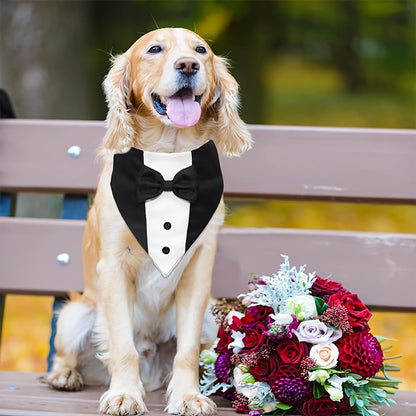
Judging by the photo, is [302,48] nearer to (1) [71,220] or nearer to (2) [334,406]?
(1) [71,220]

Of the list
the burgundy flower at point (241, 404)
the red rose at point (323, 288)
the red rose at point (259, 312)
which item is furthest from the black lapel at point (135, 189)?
the burgundy flower at point (241, 404)

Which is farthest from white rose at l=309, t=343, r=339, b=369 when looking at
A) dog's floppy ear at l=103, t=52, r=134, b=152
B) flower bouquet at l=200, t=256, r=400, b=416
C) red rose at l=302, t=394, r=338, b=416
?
dog's floppy ear at l=103, t=52, r=134, b=152

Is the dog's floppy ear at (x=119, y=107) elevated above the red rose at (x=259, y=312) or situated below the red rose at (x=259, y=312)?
above

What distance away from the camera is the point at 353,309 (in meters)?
2.54

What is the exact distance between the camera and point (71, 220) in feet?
11.2

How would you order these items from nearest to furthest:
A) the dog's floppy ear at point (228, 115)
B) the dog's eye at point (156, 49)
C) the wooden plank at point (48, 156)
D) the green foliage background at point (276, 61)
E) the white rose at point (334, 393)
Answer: the white rose at point (334, 393), the dog's eye at point (156, 49), the dog's floppy ear at point (228, 115), the wooden plank at point (48, 156), the green foliage background at point (276, 61)

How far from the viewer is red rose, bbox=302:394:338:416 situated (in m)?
2.41

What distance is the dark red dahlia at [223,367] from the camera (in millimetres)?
→ 2641

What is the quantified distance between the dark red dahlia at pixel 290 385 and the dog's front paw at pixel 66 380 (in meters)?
0.85

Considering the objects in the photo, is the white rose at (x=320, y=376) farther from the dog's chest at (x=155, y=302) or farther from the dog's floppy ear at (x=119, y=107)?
the dog's floppy ear at (x=119, y=107)

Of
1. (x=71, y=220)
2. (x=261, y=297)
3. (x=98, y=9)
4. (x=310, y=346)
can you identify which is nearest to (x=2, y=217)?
(x=71, y=220)

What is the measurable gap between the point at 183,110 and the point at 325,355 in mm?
923

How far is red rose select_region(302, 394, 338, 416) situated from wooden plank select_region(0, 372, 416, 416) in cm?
21

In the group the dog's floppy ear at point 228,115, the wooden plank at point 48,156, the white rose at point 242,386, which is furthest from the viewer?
the wooden plank at point 48,156
